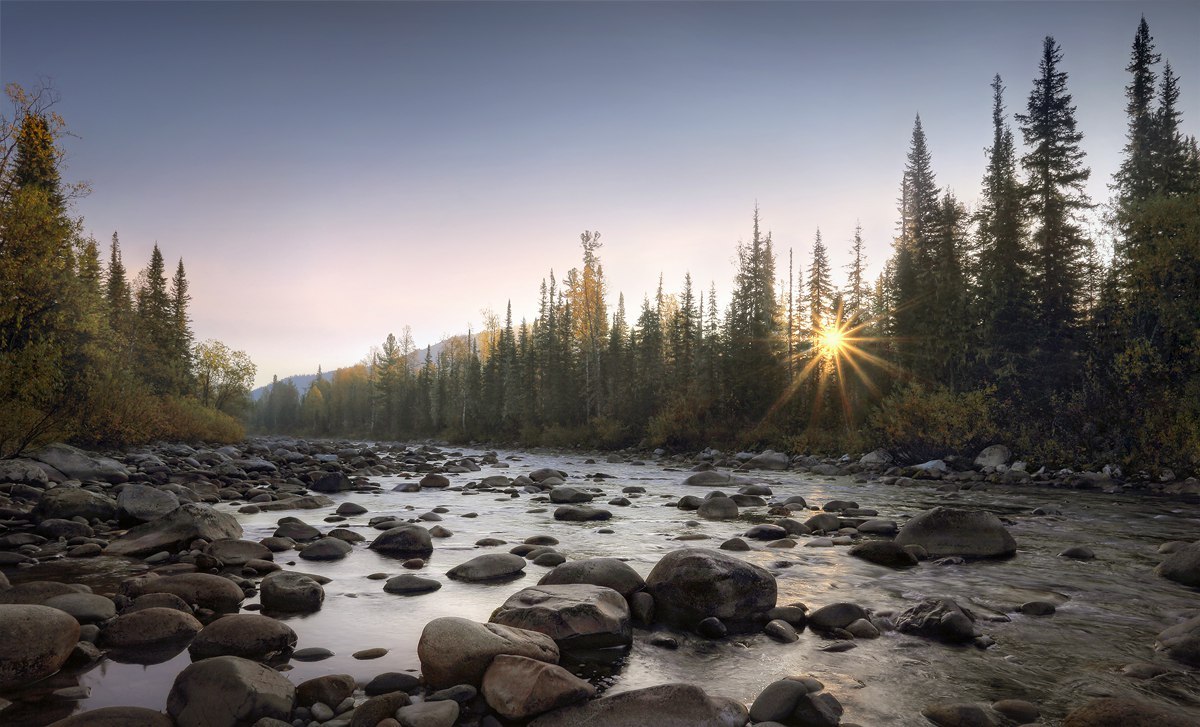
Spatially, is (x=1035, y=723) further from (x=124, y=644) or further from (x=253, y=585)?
(x=253, y=585)

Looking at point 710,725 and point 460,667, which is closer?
point 710,725

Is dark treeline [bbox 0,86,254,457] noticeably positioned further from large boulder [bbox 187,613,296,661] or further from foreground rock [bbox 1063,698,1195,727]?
foreground rock [bbox 1063,698,1195,727]

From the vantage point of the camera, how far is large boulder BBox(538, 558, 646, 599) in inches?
239

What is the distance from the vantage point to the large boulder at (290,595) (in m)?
5.90

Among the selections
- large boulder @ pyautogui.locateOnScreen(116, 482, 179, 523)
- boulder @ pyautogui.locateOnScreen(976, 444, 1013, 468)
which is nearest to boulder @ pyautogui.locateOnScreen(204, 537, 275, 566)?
large boulder @ pyautogui.locateOnScreen(116, 482, 179, 523)

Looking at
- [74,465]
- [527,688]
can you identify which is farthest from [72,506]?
[527,688]

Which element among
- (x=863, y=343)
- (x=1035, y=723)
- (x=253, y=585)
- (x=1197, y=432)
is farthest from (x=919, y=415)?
(x=253, y=585)

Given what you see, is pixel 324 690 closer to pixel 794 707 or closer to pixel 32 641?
pixel 32 641

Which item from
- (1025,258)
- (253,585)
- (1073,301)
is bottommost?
(253,585)

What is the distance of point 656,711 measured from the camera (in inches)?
141

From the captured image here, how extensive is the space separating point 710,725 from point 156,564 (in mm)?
7517

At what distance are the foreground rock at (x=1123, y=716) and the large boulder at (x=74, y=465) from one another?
18052 millimetres

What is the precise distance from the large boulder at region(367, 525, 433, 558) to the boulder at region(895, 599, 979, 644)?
6.37 metres

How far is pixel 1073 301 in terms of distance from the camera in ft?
85.8
